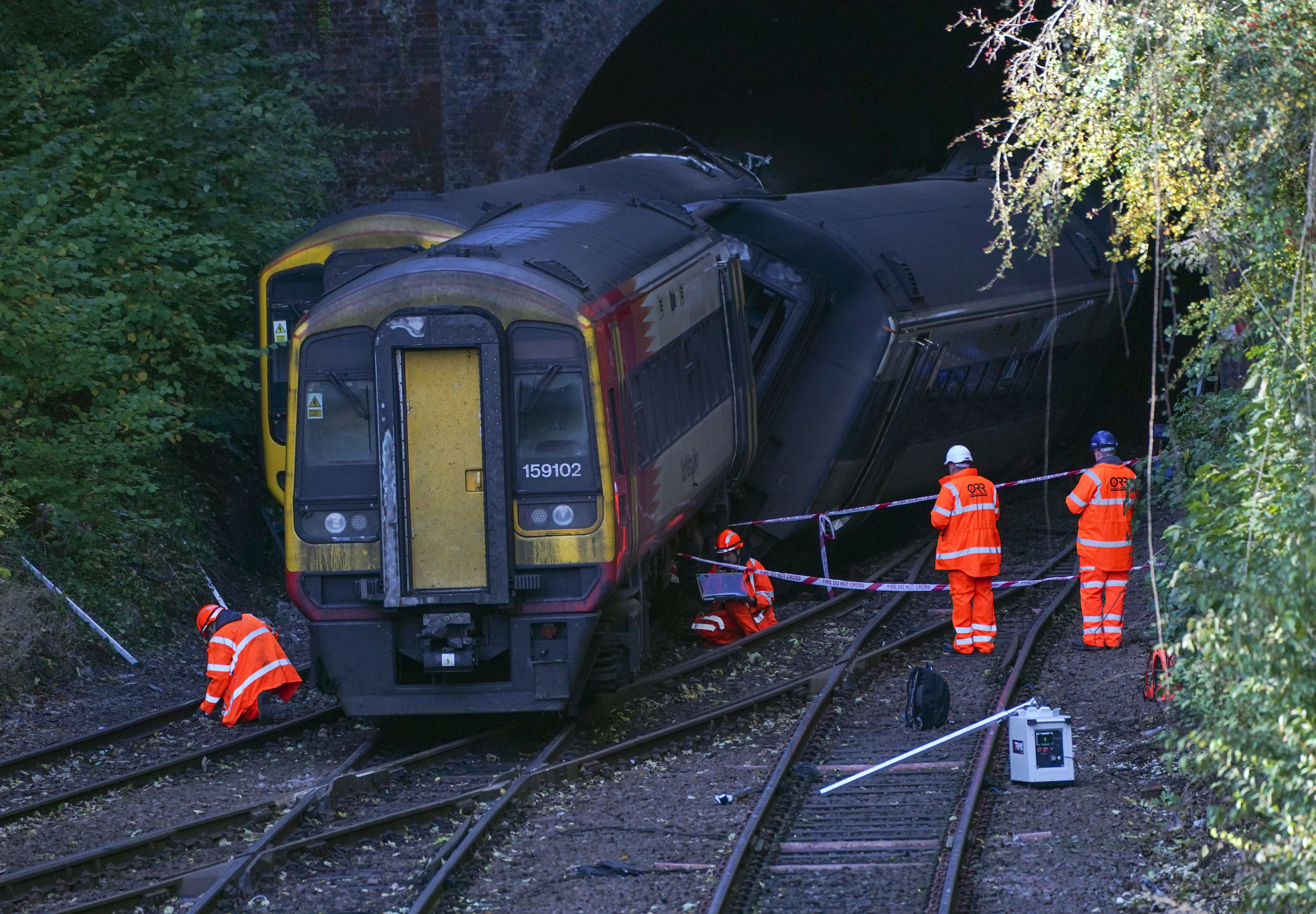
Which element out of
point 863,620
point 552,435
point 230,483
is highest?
point 552,435

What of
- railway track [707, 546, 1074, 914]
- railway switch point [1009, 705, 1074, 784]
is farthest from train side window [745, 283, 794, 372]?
railway switch point [1009, 705, 1074, 784]

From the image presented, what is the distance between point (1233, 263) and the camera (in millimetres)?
7395

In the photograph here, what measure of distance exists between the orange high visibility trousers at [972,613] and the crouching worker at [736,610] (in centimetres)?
168

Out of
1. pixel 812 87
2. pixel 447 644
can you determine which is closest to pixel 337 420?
pixel 447 644

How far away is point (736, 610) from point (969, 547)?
6.89 feet

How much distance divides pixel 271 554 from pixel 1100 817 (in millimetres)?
10164

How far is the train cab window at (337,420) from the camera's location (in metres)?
9.22

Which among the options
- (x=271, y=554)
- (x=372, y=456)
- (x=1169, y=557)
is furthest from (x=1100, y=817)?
(x=271, y=554)

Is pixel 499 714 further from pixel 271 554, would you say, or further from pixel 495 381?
pixel 271 554

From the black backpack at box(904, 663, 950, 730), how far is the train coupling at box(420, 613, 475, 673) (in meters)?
2.81

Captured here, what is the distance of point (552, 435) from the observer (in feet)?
30.1

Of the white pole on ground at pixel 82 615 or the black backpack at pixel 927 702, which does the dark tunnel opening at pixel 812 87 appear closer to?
the white pole on ground at pixel 82 615

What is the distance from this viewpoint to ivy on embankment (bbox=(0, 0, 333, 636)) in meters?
12.5

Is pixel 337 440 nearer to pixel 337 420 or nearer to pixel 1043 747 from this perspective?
pixel 337 420
